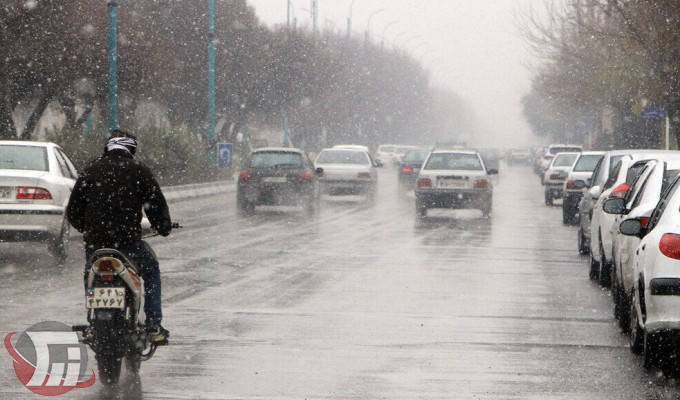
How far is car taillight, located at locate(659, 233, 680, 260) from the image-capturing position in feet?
26.1

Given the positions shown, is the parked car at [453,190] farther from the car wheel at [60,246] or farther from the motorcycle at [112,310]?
the motorcycle at [112,310]

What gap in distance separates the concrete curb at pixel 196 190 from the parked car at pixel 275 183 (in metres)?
3.78

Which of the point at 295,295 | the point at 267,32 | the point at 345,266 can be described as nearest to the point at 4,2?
the point at 345,266

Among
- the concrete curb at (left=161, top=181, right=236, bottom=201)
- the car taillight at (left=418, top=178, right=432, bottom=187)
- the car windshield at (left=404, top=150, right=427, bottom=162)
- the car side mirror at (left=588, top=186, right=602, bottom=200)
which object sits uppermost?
the car side mirror at (left=588, top=186, right=602, bottom=200)

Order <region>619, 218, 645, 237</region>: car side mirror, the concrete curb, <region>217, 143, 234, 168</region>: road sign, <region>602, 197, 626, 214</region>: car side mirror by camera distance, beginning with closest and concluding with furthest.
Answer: <region>619, 218, 645, 237</region>: car side mirror, <region>602, 197, 626, 214</region>: car side mirror, the concrete curb, <region>217, 143, 234, 168</region>: road sign

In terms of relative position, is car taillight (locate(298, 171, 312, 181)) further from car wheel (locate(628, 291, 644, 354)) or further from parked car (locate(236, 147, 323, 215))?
car wheel (locate(628, 291, 644, 354))

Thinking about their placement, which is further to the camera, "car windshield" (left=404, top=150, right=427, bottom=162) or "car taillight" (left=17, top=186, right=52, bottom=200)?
"car windshield" (left=404, top=150, right=427, bottom=162)

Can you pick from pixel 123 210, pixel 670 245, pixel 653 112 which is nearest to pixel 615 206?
pixel 670 245

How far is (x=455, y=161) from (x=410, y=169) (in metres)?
16.2

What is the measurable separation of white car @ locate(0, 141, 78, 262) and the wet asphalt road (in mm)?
422

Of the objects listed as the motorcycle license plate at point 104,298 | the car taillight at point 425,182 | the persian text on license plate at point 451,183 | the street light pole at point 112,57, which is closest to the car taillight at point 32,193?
the motorcycle license plate at point 104,298

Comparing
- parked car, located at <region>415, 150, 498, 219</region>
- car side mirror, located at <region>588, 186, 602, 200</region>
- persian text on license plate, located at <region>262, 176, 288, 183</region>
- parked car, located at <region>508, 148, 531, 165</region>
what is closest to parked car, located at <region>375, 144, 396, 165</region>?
parked car, located at <region>508, 148, 531, 165</region>

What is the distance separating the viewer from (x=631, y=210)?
10.9 metres

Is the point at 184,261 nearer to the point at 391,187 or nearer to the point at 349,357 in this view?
the point at 349,357
